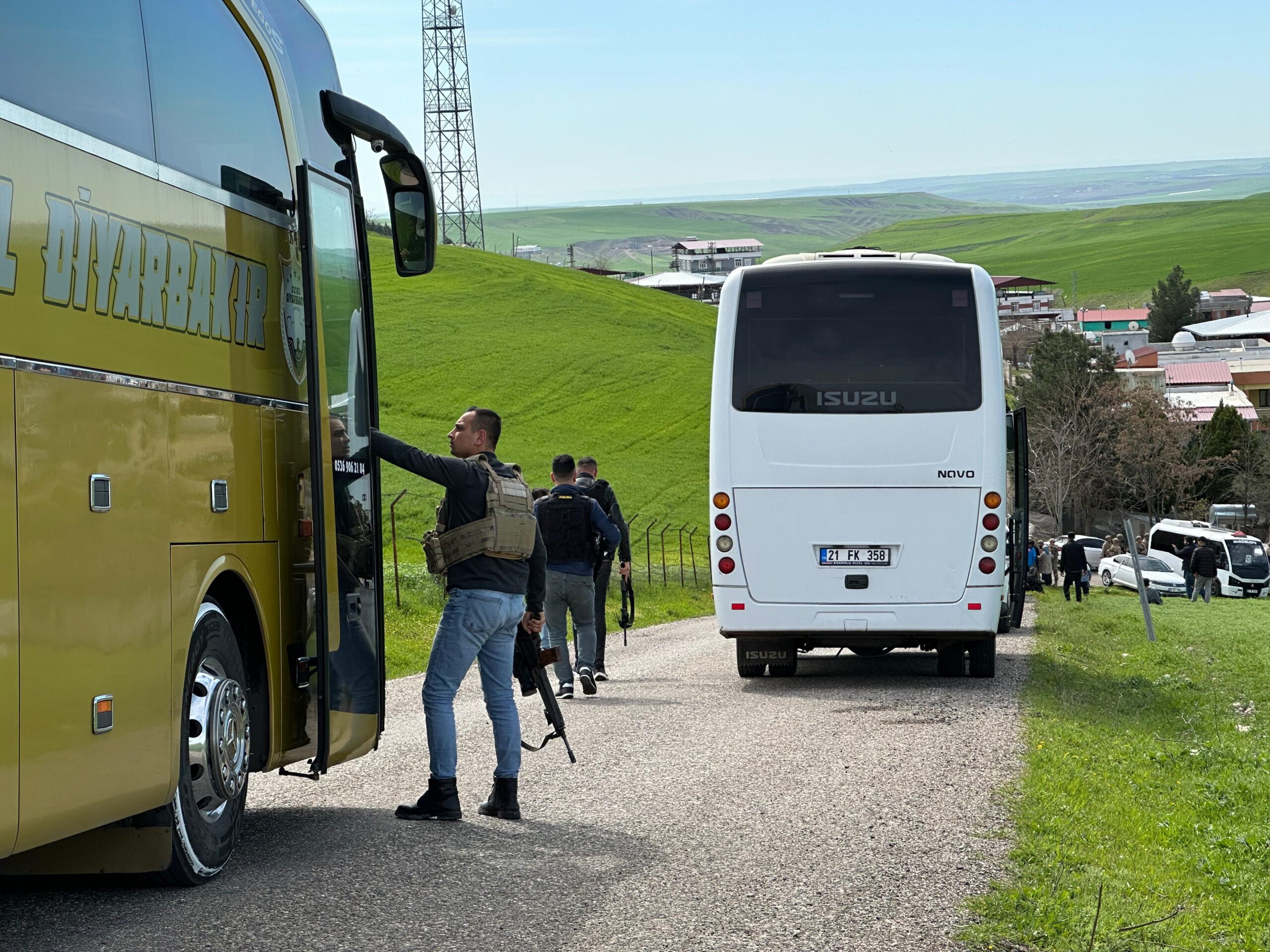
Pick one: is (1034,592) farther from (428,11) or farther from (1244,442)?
(428,11)

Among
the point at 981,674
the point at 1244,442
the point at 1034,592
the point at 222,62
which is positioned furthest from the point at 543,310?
the point at 222,62

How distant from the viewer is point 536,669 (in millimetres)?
8547

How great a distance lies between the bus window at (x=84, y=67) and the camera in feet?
14.9

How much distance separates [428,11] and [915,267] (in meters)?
90.5

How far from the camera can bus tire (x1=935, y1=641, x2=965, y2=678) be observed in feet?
48.6

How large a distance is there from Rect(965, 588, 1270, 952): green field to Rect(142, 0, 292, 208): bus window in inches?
158

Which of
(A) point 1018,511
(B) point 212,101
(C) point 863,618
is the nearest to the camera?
(B) point 212,101

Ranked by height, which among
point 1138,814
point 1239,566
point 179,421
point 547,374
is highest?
point 547,374

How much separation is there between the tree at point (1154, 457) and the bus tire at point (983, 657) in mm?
60124

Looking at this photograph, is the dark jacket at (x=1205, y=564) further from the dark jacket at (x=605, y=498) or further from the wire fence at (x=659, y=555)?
the dark jacket at (x=605, y=498)

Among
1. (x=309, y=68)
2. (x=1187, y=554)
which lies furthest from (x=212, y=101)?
(x=1187, y=554)

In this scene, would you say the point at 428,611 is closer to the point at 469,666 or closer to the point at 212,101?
the point at 469,666

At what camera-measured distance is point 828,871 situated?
21.6ft

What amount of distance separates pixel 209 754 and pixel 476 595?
195 cm
